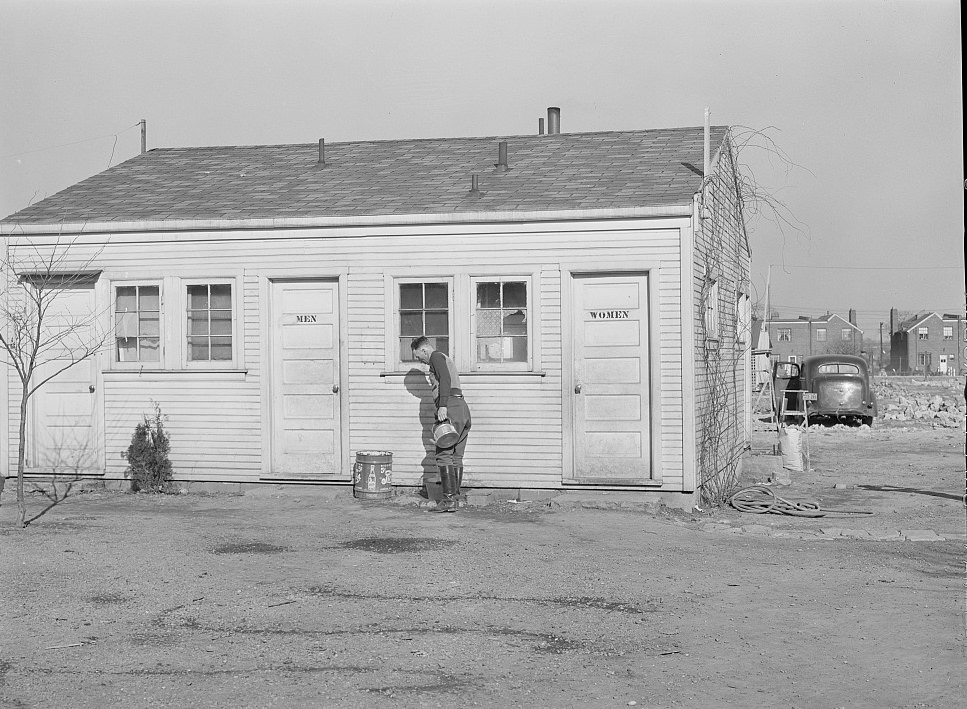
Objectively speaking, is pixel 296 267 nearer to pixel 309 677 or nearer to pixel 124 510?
pixel 124 510

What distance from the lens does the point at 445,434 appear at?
11.5 metres

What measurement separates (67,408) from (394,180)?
16.9 ft

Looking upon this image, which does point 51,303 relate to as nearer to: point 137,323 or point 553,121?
point 137,323

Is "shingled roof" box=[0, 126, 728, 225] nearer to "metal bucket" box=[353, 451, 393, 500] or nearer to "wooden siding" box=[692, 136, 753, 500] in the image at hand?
"wooden siding" box=[692, 136, 753, 500]

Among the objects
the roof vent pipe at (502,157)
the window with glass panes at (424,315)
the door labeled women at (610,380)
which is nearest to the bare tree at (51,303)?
the window with glass panes at (424,315)

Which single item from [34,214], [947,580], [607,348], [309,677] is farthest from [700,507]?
[34,214]

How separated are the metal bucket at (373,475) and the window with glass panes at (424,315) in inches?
48.8

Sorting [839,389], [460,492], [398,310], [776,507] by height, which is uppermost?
[398,310]

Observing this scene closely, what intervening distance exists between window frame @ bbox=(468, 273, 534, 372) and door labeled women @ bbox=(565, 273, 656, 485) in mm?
492

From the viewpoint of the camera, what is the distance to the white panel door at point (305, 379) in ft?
42.6

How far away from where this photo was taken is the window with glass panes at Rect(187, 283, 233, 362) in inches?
524

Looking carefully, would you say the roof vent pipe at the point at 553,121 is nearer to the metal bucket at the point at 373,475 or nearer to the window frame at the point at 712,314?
the window frame at the point at 712,314

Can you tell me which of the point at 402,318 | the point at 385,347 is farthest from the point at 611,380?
the point at 385,347

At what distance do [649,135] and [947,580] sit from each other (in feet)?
28.7
